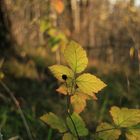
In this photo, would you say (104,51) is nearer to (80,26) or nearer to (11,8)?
(80,26)

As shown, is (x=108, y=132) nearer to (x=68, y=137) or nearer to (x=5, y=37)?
(x=68, y=137)

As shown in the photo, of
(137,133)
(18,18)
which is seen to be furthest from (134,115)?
(18,18)

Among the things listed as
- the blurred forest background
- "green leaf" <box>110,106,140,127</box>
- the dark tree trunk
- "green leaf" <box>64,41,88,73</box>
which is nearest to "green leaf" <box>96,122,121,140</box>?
"green leaf" <box>110,106,140,127</box>

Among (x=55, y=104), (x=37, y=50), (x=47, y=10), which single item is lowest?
(x=55, y=104)

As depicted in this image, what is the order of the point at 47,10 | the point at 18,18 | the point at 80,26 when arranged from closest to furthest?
the point at 47,10 → the point at 18,18 → the point at 80,26

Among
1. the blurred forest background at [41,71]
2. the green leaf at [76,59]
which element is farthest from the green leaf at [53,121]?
the blurred forest background at [41,71]

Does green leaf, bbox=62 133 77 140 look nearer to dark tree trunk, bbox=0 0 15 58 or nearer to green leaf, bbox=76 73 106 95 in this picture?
green leaf, bbox=76 73 106 95

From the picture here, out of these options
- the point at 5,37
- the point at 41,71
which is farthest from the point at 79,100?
the point at 41,71
